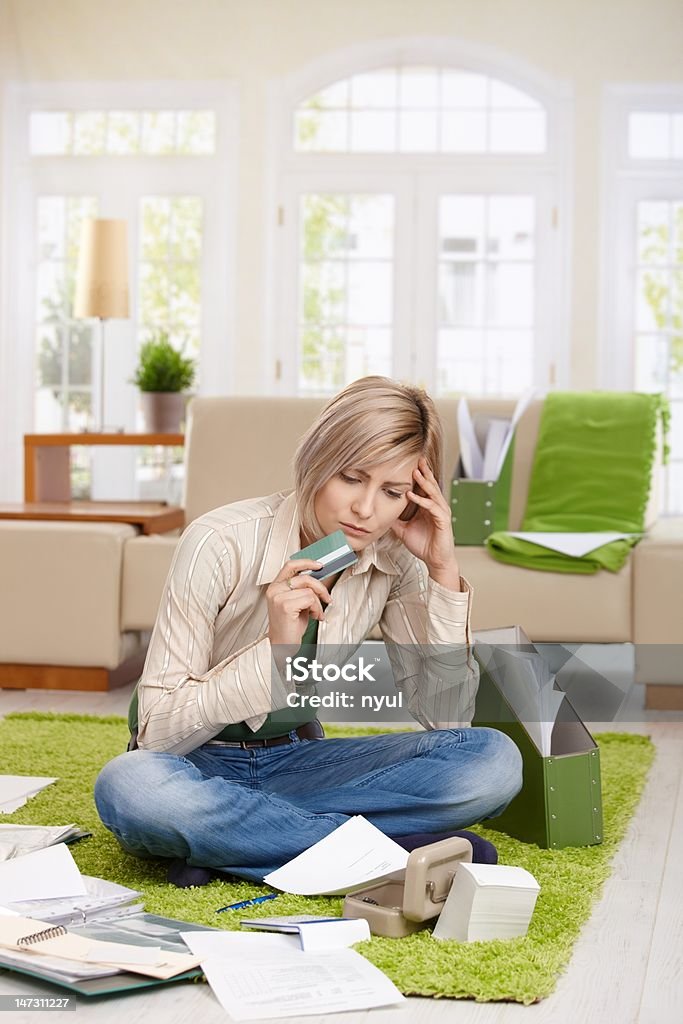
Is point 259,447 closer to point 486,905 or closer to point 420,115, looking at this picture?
point 486,905

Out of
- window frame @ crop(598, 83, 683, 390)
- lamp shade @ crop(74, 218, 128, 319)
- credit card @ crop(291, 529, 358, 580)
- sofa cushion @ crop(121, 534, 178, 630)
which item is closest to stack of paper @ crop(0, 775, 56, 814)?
credit card @ crop(291, 529, 358, 580)

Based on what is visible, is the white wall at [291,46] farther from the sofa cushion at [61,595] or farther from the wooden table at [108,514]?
the sofa cushion at [61,595]

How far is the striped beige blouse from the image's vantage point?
2.03 metres

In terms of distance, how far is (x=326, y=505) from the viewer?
2053mm

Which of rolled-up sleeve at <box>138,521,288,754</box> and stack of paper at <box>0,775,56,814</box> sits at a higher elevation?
rolled-up sleeve at <box>138,521,288,754</box>

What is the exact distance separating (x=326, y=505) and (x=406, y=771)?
0.48m

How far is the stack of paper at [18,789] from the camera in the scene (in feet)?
8.73

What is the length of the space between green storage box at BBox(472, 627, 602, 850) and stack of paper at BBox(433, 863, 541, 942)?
52cm

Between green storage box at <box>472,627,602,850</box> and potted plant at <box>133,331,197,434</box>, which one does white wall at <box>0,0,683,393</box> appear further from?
green storage box at <box>472,627,602,850</box>

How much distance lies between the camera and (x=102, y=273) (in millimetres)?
5500

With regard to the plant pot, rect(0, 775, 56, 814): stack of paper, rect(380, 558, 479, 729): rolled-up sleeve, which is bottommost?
rect(0, 775, 56, 814): stack of paper

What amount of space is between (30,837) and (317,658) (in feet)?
1.96

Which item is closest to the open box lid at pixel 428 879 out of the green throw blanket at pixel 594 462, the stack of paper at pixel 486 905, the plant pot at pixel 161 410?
the stack of paper at pixel 486 905

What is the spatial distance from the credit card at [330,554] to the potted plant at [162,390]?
3.12 meters
